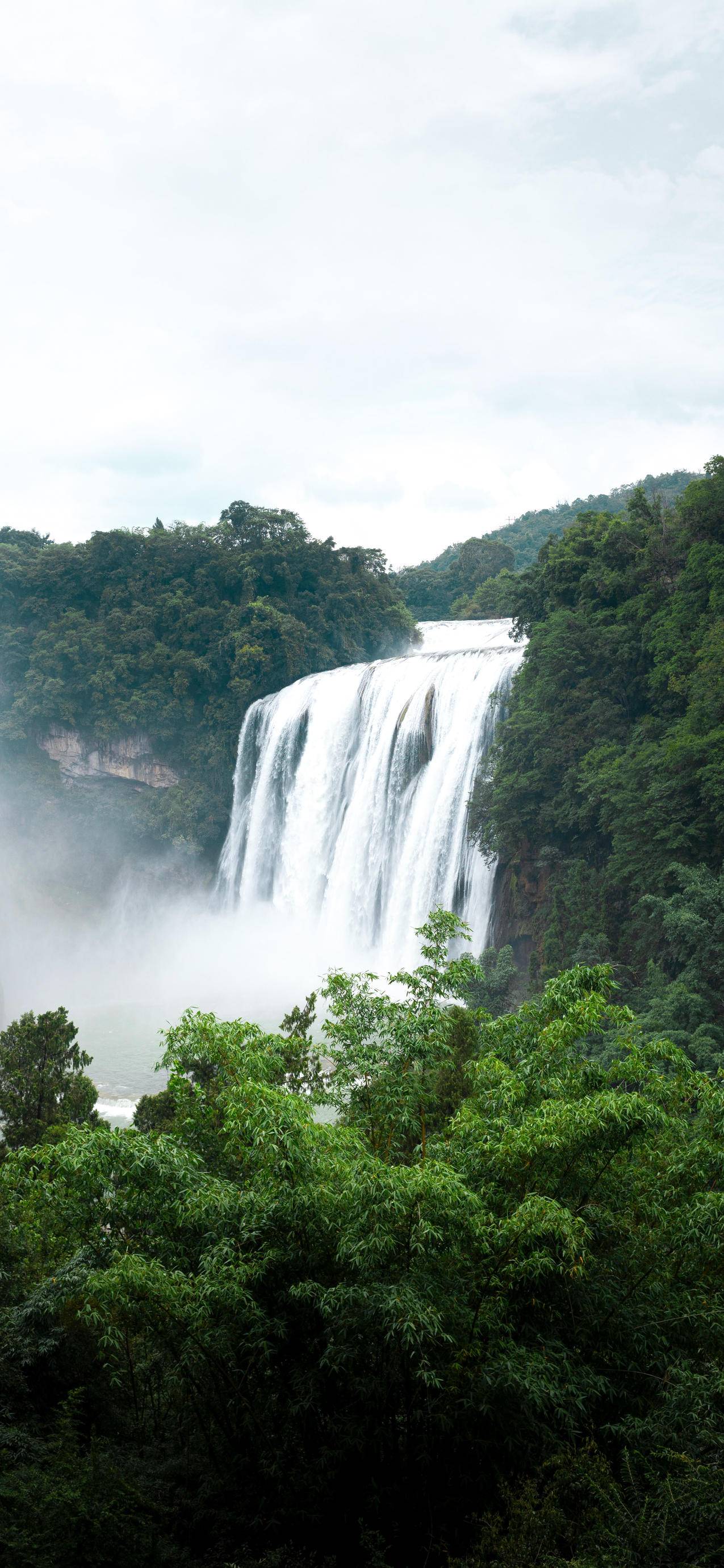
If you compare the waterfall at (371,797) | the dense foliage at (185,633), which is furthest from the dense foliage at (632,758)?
the dense foliage at (185,633)

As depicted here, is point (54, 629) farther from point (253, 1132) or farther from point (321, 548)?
point (253, 1132)

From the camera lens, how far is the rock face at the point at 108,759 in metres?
42.3

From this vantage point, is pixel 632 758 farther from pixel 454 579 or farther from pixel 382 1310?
pixel 454 579

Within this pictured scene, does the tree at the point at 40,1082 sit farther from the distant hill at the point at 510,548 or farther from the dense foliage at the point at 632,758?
the distant hill at the point at 510,548

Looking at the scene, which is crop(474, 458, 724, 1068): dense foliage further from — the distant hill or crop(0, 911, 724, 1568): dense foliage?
the distant hill

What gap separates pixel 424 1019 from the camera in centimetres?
794

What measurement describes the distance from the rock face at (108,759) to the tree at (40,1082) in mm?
28066

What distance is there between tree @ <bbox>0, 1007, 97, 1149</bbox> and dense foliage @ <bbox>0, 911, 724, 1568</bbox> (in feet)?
18.7

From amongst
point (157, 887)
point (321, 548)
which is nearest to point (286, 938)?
point (157, 887)

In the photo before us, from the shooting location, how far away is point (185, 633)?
42.0 meters

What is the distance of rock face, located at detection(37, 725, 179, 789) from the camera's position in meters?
42.3

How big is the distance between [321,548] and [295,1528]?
38.8 m

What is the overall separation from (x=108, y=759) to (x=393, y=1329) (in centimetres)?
3867

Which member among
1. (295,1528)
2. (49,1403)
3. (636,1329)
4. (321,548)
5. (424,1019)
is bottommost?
(49,1403)
